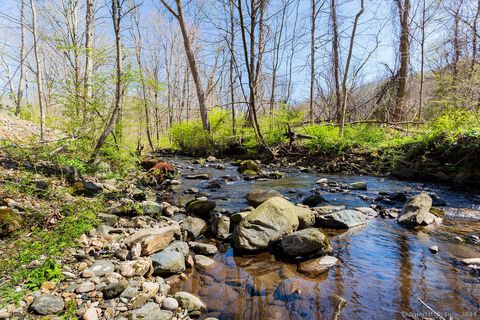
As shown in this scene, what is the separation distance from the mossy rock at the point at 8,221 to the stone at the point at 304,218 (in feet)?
11.1

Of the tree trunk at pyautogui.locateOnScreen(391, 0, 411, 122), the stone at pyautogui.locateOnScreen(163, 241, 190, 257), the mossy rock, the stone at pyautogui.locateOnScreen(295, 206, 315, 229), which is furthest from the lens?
the tree trunk at pyautogui.locateOnScreen(391, 0, 411, 122)

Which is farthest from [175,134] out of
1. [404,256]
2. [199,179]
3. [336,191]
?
[404,256]

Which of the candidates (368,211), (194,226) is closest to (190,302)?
(194,226)

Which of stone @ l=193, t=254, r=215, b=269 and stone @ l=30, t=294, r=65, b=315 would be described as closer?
stone @ l=30, t=294, r=65, b=315

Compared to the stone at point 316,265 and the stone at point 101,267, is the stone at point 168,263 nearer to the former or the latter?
the stone at point 101,267

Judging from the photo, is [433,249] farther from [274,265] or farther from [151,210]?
[151,210]

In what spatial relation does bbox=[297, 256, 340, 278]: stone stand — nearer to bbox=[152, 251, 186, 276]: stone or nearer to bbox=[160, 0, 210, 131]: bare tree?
bbox=[152, 251, 186, 276]: stone

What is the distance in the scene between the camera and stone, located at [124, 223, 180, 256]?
2917 mm

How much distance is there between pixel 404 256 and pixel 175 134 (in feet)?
48.0

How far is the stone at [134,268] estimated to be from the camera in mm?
2471

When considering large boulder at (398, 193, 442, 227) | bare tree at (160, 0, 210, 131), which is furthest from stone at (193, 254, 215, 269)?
bare tree at (160, 0, 210, 131)

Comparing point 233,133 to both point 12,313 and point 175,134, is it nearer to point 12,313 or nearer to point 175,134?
point 175,134

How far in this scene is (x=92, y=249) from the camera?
9.25 feet

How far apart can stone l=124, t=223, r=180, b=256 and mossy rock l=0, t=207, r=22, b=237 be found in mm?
1135
